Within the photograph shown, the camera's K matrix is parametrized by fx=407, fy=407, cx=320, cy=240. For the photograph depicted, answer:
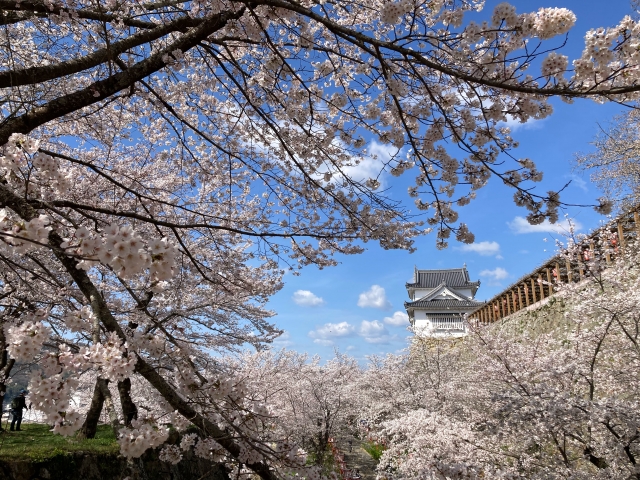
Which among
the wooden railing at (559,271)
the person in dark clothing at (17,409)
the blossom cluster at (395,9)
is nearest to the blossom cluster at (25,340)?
the blossom cluster at (395,9)

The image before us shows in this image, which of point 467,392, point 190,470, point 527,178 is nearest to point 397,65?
point 527,178

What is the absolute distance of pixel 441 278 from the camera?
111ft

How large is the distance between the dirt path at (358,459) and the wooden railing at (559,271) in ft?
19.5

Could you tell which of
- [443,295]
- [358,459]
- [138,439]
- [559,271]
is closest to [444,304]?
[443,295]

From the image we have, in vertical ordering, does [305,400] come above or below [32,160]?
below

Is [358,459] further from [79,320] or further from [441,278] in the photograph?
[441,278]

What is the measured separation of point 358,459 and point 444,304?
1355cm

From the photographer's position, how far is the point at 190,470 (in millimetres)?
7484

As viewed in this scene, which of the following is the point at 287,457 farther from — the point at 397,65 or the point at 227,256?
the point at 227,256

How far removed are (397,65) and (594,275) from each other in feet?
14.9

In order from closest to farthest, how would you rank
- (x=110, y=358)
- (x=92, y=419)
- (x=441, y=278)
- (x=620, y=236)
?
(x=110, y=358)
(x=620, y=236)
(x=92, y=419)
(x=441, y=278)

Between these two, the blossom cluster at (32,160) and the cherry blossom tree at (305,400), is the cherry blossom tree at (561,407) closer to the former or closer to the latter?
the blossom cluster at (32,160)

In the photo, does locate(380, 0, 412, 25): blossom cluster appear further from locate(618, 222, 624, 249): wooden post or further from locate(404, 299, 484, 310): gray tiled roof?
locate(404, 299, 484, 310): gray tiled roof

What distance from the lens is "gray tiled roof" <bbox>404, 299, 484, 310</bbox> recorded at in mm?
25938
